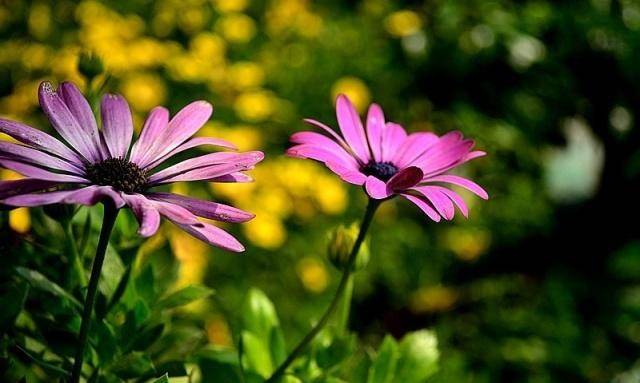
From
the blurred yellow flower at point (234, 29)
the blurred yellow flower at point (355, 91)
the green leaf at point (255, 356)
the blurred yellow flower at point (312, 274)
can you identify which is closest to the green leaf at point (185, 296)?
the green leaf at point (255, 356)

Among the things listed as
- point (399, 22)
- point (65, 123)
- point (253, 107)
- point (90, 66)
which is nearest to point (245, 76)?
point (253, 107)

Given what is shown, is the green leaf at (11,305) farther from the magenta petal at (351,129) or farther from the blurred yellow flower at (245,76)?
the blurred yellow flower at (245,76)

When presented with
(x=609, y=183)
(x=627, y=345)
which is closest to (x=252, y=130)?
(x=609, y=183)

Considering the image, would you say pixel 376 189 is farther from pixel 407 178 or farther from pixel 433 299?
pixel 433 299

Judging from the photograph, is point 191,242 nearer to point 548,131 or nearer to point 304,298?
point 304,298

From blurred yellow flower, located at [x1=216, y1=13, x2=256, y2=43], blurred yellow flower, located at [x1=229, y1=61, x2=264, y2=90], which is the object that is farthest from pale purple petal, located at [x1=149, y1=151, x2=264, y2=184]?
blurred yellow flower, located at [x1=216, y1=13, x2=256, y2=43]
